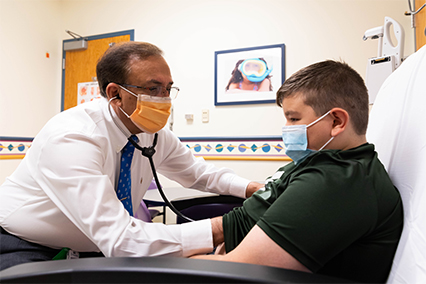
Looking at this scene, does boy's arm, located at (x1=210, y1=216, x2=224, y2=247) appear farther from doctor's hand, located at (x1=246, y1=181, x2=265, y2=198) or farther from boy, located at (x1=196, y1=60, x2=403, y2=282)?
doctor's hand, located at (x1=246, y1=181, x2=265, y2=198)

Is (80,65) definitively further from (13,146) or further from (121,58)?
(121,58)

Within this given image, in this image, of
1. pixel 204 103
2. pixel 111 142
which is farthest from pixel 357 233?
pixel 204 103

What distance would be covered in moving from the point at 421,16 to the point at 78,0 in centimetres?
389

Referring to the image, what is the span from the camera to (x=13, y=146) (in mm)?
3512

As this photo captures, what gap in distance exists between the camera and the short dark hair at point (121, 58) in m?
1.11

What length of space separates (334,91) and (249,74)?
2.44 meters

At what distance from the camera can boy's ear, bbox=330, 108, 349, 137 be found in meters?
0.77

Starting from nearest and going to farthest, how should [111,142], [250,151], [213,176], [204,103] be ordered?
[111,142]
[213,176]
[250,151]
[204,103]

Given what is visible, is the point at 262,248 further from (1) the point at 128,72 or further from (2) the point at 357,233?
(1) the point at 128,72

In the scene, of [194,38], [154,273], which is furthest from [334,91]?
[194,38]

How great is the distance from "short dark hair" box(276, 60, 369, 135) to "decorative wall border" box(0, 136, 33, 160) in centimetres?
364

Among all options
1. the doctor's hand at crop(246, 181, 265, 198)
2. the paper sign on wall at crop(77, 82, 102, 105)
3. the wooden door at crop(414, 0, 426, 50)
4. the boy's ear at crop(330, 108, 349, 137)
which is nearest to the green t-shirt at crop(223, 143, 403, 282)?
the boy's ear at crop(330, 108, 349, 137)

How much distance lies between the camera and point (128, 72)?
111 centimetres

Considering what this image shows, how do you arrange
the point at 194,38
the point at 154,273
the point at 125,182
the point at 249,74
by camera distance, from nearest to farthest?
the point at 154,273
the point at 125,182
the point at 249,74
the point at 194,38
